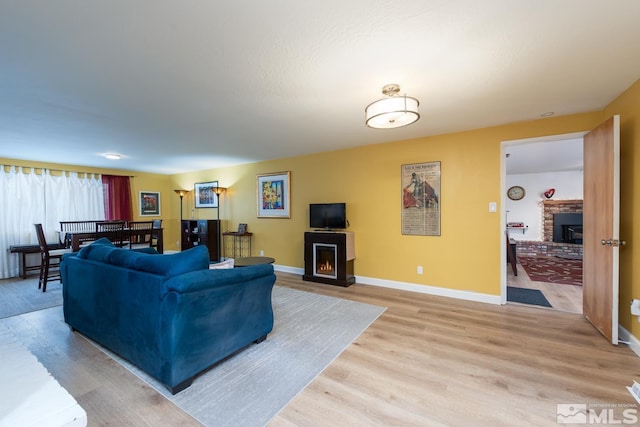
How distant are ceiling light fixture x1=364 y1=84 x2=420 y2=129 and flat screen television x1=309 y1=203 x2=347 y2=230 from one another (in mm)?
2158

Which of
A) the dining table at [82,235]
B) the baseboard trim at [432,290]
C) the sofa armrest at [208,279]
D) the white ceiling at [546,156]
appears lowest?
the baseboard trim at [432,290]

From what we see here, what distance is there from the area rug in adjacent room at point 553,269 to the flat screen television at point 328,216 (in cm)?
356

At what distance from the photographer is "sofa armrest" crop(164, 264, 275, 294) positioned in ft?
5.33

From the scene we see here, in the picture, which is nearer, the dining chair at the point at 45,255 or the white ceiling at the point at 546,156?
the dining chair at the point at 45,255

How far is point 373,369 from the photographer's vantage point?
1.95 metres

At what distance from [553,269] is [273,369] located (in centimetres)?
605

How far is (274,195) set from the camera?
5.20m

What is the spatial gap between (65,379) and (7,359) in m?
0.76

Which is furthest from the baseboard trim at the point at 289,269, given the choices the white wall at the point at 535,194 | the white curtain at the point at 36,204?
the white wall at the point at 535,194

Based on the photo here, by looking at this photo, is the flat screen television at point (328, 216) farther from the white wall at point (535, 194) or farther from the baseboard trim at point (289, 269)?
the white wall at point (535, 194)

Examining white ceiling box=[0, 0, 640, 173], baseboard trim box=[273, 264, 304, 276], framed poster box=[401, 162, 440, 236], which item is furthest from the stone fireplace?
baseboard trim box=[273, 264, 304, 276]

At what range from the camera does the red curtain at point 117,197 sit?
18.9ft

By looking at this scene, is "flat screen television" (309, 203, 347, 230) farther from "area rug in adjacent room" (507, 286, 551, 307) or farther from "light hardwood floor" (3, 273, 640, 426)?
"area rug in adjacent room" (507, 286, 551, 307)

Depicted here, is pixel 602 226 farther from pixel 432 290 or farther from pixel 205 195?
pixel 205 195
